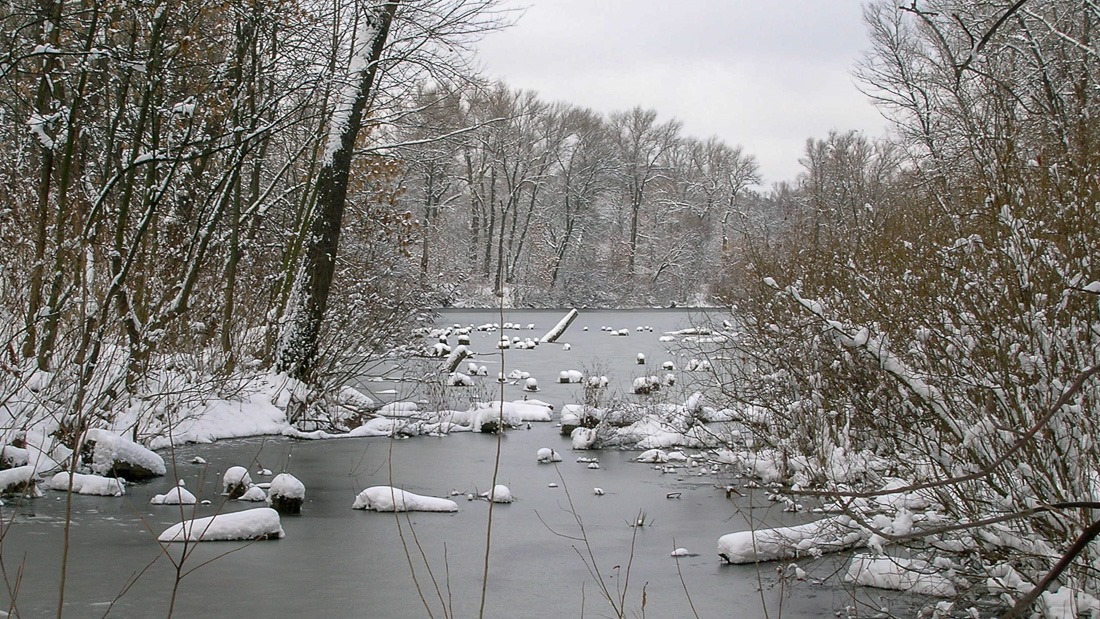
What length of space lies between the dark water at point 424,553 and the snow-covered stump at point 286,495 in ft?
0.66

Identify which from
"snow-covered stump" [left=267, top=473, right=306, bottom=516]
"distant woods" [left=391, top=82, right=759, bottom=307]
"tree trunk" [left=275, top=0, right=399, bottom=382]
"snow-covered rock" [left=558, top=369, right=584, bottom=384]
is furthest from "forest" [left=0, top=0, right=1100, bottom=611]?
"distant woods" [left=391, top=82, right=759, bottom=307]

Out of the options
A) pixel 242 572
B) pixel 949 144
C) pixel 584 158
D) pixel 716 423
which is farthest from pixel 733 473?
pixel 584 158

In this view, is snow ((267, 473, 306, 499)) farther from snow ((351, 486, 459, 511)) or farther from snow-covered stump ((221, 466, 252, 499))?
snow ((351, 486, 459, 511))

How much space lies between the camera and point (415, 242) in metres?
18.4

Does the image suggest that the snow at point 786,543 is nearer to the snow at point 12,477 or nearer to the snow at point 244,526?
the snow at point 244,526

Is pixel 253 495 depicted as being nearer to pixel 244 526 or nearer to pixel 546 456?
pixel 244 526

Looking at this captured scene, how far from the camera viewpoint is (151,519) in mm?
9312

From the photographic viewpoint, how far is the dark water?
720 centimetres

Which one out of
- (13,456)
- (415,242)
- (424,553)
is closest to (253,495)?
(13,456)

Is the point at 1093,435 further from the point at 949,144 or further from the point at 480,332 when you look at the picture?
the point at 480,332

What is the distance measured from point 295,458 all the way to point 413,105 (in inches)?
315

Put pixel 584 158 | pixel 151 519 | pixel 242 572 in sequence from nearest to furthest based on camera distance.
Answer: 1. pixel 242 572
2. pixel 151 519
3. pixel 584 158

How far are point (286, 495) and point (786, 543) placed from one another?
15.3ft

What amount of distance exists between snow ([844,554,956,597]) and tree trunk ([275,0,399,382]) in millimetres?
9901
